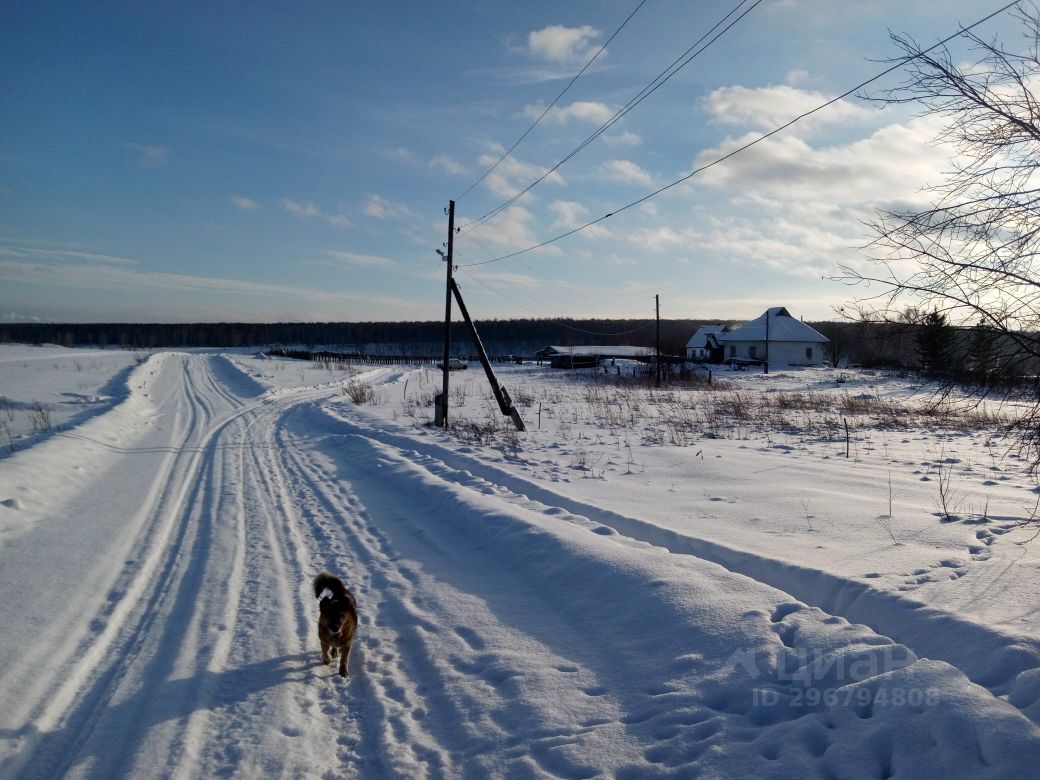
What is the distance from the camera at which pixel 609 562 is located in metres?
5.73

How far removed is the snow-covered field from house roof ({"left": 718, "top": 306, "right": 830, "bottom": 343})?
57.7 metres

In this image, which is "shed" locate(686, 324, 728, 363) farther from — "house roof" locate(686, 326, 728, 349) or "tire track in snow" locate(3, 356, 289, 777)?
"tire track in snow" locate(3, 356, 289, 777)

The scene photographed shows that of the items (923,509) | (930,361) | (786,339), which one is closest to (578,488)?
(923,509)

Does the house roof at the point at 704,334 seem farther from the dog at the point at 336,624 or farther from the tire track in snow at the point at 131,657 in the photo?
the dog at the point at 336,624

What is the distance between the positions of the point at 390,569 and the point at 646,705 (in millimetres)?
3318

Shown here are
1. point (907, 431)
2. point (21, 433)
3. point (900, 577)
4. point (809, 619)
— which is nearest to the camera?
point (809, 619)

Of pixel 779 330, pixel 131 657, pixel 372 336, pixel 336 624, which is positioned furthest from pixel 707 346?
pixel 372 336

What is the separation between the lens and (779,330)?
6488 centimetres

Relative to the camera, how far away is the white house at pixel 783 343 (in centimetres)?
6425

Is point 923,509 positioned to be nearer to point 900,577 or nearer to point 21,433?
point 900,577

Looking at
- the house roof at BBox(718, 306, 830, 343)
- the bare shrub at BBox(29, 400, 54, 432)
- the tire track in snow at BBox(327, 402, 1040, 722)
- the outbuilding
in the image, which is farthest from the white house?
the tire track in snow at BBox(327, 402, 1040, 722)

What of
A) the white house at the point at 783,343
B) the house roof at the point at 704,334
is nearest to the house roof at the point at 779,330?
the white house at the point at 783,343

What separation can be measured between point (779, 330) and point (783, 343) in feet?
5.02

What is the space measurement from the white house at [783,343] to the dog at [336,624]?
64216mm
